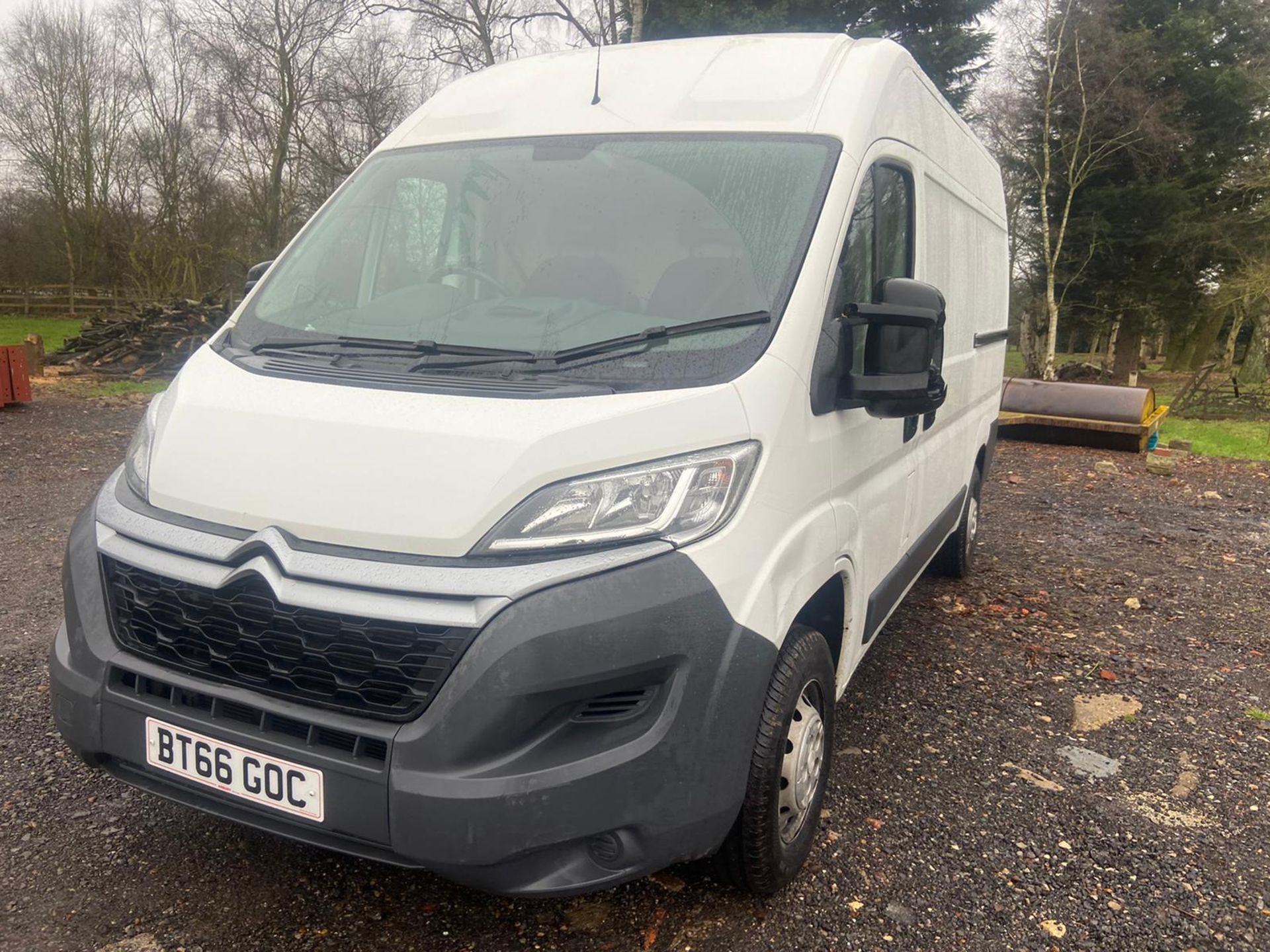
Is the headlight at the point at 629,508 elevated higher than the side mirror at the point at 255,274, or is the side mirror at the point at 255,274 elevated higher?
the side mirror at the point at 255,274

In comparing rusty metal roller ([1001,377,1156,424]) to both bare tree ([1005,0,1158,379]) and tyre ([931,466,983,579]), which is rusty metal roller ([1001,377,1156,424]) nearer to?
tyre ([931,466,983,579])

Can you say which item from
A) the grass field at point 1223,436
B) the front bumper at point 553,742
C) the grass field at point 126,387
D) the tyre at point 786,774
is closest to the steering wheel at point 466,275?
the front bumper at point 553,742

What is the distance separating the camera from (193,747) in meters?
2.21

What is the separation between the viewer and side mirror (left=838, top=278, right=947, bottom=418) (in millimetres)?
2600

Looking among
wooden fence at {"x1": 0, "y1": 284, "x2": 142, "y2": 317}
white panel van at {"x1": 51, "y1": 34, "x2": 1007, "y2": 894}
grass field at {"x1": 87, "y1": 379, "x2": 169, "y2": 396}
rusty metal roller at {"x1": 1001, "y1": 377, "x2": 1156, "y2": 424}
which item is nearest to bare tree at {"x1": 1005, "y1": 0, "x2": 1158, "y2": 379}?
rusty metal roller at {"x1": 1001, "y1": 377, "x2": 1156, "y2": 424}

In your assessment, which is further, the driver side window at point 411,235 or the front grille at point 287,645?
the driver side window at point 411,235

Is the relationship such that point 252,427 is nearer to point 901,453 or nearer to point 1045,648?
point 901,453

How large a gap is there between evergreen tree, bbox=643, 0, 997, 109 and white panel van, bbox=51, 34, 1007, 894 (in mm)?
16017

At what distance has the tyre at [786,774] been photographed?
2.39 meters

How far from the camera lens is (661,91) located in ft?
10.2

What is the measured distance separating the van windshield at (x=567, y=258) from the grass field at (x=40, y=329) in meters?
22.2

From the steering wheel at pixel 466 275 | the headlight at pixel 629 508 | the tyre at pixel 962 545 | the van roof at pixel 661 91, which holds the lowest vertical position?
the tyre at pixel 962 545

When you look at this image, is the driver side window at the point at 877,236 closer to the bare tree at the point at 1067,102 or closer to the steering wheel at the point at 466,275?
the steering wheel at the point at 466,275

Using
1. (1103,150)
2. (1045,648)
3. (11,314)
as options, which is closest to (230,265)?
(11,314)
